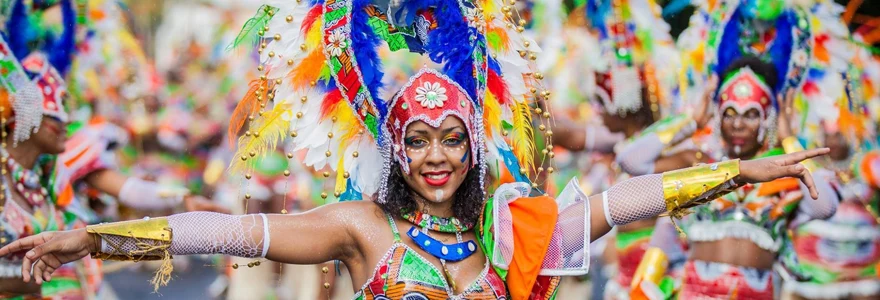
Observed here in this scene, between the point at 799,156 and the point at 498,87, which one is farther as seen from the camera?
the point at 498,87

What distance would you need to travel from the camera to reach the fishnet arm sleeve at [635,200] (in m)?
3.08

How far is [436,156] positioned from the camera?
3.04 m

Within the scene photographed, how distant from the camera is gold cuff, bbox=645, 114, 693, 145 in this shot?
720 cm

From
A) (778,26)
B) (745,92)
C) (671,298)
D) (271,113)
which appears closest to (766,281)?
(671,298)

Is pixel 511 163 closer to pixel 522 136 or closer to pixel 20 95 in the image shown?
pixel 522 136

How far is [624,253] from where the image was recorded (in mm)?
7305

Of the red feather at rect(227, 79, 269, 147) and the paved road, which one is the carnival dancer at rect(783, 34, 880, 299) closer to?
the paved road

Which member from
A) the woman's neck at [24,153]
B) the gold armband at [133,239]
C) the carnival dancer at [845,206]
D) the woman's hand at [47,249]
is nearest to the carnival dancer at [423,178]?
the gold armband at [133,239]

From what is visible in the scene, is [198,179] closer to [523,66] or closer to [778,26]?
[778,26]

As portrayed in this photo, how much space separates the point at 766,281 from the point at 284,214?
4459 millimetres

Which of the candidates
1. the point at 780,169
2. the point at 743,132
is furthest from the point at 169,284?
the point at 780,169

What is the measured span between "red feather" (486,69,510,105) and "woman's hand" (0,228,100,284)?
48.2 inches

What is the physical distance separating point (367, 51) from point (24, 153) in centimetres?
375

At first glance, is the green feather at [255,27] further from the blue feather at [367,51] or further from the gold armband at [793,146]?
Answer: the gold armband at [793,146]
